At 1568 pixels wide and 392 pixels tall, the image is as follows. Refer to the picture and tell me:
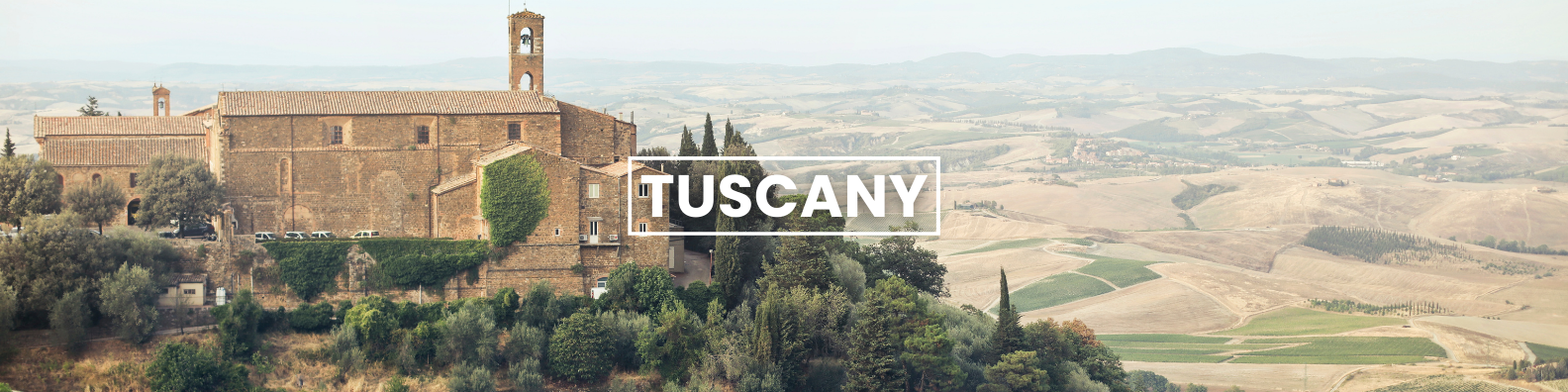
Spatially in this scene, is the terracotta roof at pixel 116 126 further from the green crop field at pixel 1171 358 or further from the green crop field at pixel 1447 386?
the green crop field at pixel 1447 386

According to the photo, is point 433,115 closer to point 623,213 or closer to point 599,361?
point 623,213

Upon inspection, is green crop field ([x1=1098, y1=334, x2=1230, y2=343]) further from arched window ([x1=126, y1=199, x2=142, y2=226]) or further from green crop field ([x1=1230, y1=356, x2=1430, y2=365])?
arched window ([x1=126, y1=199, x2=142, y2=226])

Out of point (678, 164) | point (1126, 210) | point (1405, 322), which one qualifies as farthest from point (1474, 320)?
point (678, 164)

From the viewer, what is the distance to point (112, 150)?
48.5m

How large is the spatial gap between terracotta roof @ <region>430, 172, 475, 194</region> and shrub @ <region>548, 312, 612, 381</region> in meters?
7.10

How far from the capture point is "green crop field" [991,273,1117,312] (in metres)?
125

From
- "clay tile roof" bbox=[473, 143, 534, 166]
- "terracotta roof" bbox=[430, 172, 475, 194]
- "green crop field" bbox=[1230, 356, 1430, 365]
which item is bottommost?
"green crop field" bbox=[1230, 356, 1430, 365]

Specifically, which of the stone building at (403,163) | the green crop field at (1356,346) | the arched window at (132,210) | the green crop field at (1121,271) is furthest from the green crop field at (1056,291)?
the arched window at (132,210)

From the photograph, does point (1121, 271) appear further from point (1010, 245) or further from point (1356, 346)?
point (1356, 346)

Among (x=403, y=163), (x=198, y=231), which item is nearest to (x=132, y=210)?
(x=198, y=231)

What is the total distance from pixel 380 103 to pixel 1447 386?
78998 mm

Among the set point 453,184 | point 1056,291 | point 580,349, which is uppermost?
point 453,184

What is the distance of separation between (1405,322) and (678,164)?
9530 cm

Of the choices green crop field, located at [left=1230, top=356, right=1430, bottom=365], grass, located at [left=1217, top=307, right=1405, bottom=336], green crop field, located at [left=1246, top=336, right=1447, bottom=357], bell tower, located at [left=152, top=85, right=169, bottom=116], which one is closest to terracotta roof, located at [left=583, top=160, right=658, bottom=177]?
bell tower, located at [left=152, top=85, right=169, bottom=116]
